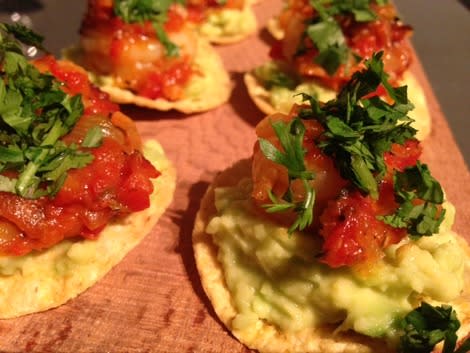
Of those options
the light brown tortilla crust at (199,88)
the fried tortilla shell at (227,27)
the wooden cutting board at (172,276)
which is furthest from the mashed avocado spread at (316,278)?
the fried tortilla shell at (227,27)

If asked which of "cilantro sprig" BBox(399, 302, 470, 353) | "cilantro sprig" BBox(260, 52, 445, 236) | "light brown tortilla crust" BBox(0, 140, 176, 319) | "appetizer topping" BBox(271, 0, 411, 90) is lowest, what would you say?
"light brown tortilla crust" BBox(0, 140, 176, 319)

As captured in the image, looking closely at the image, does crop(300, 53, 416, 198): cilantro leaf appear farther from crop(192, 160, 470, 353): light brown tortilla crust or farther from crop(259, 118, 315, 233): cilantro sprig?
crop(192, 160, 470, 353): light brown tortilla crust

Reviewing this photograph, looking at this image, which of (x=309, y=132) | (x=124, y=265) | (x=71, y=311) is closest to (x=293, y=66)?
(x=309, y=132)

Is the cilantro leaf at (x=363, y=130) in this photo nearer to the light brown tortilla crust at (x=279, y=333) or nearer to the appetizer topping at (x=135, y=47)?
the light brown tortilla crust at (x=279, y=333)

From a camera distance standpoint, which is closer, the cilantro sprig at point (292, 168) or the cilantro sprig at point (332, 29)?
the cilantro sprig at point (292, 168)

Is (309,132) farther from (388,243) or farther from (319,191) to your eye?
(388,243)

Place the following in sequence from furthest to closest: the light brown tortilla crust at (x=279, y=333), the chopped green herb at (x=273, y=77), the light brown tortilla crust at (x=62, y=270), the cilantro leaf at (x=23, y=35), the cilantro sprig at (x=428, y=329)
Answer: the chopped green herb at (x=273, y=77) → the cilantro leaf at (x=23, y=35) → the light brown tortilla crust at (x=62, y=270) → the light brown tortilla crust at (x=279, y=333) → the cilantro sprig at (x=428, y=329)

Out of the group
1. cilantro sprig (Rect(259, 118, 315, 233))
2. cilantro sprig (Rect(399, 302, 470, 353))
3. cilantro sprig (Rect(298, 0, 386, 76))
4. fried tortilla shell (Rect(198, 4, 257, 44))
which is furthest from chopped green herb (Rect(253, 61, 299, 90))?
cilantro sprig (Rect(399, 302, 470, 353))
